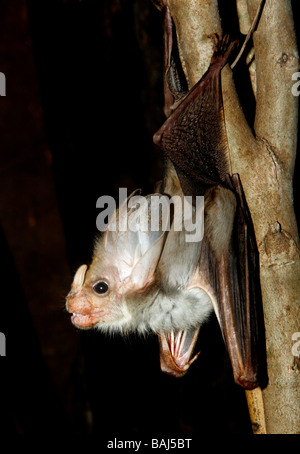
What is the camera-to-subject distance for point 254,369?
1907 millimetres

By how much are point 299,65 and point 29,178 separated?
3.63 meters

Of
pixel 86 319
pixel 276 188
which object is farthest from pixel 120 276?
pixel 276 188

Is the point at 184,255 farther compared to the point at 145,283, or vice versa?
the point at 145,283

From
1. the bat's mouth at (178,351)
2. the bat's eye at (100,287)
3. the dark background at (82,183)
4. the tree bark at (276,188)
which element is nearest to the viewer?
the tree bark at (276,188)

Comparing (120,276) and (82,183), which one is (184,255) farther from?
(82,183)

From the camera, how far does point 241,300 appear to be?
1979 mm

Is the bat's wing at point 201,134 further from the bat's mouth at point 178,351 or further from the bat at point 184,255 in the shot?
the bat's mouth at point 178,351

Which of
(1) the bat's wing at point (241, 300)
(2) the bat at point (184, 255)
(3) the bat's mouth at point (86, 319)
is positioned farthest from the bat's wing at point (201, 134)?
(3) the bat's mouth at point (86, 319)

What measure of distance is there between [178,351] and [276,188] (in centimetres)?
121

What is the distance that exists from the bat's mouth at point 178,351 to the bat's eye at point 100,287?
1.50 feet

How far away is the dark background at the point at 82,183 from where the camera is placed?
4.59 metres

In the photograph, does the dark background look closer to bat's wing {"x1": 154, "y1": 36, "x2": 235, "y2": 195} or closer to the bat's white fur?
the bat's white fur

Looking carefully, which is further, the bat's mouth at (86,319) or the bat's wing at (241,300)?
the bat's mouth at (86,319)
